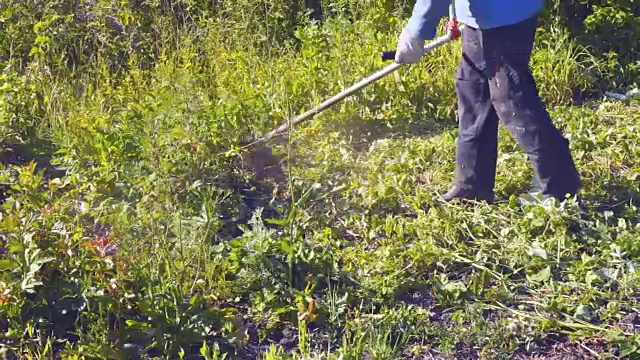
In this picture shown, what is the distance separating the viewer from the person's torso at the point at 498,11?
10.0 feet

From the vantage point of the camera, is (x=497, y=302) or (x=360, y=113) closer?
(x=497, y=302)

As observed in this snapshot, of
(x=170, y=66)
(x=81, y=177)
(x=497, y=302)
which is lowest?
(x=497, y=302)

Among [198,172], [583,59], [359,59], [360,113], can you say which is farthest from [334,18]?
[198,172]

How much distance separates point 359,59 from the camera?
475 cm

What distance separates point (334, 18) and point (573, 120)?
6.11ft

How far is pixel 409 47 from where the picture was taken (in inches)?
131

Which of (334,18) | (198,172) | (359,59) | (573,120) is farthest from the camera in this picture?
(334,18)

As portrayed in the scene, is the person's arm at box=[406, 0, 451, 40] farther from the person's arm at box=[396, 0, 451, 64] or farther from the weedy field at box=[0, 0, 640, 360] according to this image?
the weedy field at box=[0, 0, 640, 360]

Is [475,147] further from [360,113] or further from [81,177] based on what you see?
[81,177]

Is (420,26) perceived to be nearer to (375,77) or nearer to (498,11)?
(498,11)

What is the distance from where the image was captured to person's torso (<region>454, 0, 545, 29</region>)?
3053 mm

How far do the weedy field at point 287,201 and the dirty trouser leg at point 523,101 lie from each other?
0.18 metres

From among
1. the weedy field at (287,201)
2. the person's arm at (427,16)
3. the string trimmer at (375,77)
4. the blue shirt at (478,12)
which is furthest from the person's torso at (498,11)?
the weedy field at (287,201)

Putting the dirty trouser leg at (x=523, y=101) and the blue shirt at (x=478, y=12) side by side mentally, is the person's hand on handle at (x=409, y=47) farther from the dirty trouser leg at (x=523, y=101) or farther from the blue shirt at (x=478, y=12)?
the dirty trouser leg at (x=523, y=101)
